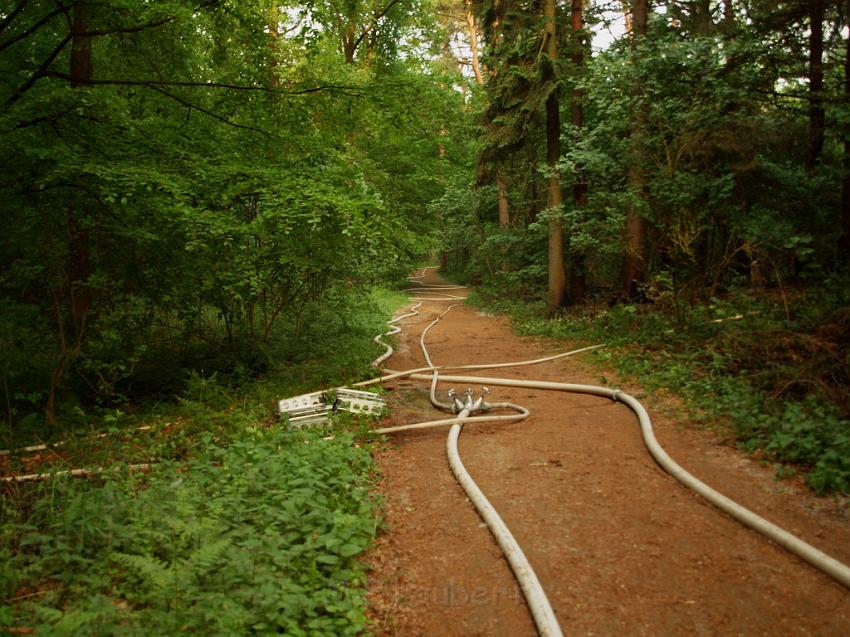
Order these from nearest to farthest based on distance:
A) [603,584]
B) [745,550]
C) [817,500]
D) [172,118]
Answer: [603,584], [745,550], [817,500], [172,118]

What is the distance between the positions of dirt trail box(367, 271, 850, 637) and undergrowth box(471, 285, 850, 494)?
37cm

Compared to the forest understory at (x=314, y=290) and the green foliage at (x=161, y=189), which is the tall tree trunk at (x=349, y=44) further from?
the green foliage at (x=161, y=189)

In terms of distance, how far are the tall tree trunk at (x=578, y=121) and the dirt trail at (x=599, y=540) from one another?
25.9 feet

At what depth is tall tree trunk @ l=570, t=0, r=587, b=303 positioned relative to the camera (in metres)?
11.8

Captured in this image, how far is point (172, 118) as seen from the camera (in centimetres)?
A: 781

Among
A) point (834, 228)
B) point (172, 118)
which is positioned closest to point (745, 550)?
point (834, 228)

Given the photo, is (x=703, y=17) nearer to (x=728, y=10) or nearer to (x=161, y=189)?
(x=728, y=10)

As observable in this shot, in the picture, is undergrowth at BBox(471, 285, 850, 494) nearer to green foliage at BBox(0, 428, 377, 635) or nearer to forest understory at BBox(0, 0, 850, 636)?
forest understory at BBox(0, 0, 850, 636)

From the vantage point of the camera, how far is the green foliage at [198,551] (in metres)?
2.41

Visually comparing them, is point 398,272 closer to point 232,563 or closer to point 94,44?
point 94,44

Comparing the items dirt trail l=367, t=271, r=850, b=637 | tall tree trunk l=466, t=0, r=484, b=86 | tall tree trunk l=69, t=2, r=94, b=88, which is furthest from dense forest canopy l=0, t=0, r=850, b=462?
tall tree trunk l=466, t=0, r=484, b=86

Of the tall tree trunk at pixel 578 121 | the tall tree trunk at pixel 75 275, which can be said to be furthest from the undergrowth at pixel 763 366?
the tall tree trunk at pixel 75 275

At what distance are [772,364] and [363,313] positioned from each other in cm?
1076

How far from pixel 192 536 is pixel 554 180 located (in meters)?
11.5
